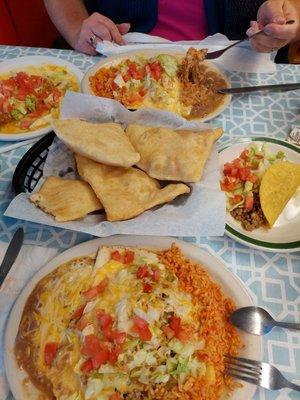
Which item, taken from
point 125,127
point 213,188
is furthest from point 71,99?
point 213,188

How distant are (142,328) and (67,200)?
2.03ft

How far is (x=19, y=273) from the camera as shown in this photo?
58.2 inches

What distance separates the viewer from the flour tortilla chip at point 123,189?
1.48 metres

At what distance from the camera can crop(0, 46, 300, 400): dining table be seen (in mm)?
1285

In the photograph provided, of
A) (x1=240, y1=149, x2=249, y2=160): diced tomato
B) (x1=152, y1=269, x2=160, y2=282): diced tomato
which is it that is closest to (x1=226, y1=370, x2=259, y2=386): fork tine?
(x1=152, y1=269, x2=160, y2=282): diced tomato

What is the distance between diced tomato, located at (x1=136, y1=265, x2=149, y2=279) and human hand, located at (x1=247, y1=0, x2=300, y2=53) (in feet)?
5.64

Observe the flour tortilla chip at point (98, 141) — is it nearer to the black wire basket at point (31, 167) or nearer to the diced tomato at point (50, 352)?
the black wire basket at point (31, 167)

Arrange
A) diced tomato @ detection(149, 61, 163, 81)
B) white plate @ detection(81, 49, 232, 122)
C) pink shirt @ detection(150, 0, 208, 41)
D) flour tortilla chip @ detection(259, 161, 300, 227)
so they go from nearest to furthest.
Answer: flour tortilla chip @ detection(259, 161, 300, 227) < white plate @ detection(81, 49, 232, 122) < diced tomato @ detection(149, 61, 163, 81) < pink shirt @ detection(150, 0, 208, 41)

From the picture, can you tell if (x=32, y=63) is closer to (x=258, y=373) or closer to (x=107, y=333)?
(x=107, y=333)

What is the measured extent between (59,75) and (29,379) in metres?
1.95

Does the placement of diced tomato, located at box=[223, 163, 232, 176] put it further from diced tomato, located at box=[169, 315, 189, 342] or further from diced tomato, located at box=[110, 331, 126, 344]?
diced tomato, located at box=[110, 331, 126, 344]

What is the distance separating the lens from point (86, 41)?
2674 mm

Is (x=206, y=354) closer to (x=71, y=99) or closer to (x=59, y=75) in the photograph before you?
(x=71, y=99)

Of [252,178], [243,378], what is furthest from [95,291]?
[252,178]
